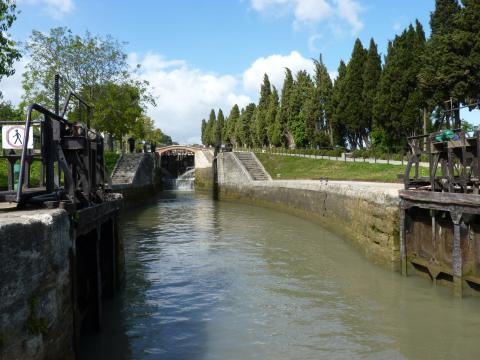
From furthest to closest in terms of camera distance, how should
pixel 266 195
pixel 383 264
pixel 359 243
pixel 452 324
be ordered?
→ pixel 266 195, pixel 359 243, pixel 383 264, pixel 452 324

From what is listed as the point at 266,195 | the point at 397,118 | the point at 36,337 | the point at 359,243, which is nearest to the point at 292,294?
the point at 359,243

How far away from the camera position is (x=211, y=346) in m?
8.17

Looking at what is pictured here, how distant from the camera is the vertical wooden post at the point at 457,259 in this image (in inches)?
405

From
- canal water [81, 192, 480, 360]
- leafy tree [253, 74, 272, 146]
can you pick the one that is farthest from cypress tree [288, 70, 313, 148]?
canal water [81, 192, 480, 360]

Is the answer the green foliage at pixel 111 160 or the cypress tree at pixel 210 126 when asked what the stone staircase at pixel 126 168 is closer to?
the green foliage at pixel 111 160

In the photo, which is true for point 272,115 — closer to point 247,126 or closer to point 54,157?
point 247,126

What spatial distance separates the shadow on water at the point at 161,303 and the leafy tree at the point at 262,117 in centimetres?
4931

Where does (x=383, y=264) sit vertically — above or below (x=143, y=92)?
below

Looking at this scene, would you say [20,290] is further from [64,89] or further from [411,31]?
[411,31]

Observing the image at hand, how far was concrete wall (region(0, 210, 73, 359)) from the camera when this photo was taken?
15.0 ft

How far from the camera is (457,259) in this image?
10375mm

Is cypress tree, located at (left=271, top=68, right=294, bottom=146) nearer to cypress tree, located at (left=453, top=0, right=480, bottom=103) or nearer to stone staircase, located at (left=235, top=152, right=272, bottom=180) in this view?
stone staircase, located at (left=235, top=152, right=272, bottom=180)

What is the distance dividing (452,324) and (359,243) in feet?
24.8

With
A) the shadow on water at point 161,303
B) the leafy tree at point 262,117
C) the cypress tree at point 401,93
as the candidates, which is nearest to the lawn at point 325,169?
the cypress tree at point 401,93
